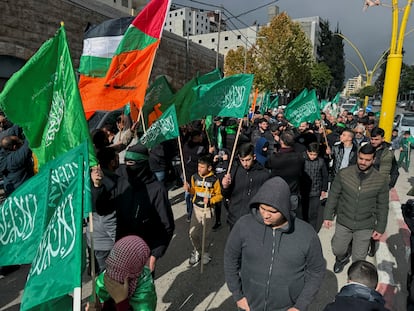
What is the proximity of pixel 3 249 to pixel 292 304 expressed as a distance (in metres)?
1.98

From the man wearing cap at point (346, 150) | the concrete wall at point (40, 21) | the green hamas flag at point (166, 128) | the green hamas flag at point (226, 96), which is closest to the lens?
the green hamas flag at point (166, 128)

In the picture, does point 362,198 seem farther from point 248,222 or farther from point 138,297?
point 138,297

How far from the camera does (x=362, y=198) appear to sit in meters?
3.92

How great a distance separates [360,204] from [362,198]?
0.25 feet

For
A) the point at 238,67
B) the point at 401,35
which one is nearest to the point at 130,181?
the point at 401,35

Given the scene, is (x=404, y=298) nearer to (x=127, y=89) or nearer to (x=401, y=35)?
(x=127, y=89)

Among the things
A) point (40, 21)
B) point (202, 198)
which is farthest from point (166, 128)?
point (40, 21)

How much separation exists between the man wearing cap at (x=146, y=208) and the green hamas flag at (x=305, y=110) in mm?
5305

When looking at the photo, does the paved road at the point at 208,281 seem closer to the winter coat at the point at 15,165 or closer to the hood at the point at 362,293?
the winter coat at the point at 15,165

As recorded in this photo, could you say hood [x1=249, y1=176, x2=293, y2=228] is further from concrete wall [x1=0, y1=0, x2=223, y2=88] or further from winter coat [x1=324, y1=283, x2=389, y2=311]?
concrete wall [x1=0, y1=0, x2=223, y2=88]

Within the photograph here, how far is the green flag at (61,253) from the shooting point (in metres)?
1.60

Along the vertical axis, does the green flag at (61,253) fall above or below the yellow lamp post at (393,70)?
below

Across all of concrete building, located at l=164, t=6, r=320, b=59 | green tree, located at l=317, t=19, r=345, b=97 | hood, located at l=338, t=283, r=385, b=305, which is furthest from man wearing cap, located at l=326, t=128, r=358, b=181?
green tree, located at l=317, t=19, r=345, b=97

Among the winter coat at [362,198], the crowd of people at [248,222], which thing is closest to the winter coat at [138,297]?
the crowd of people at [248,222]
